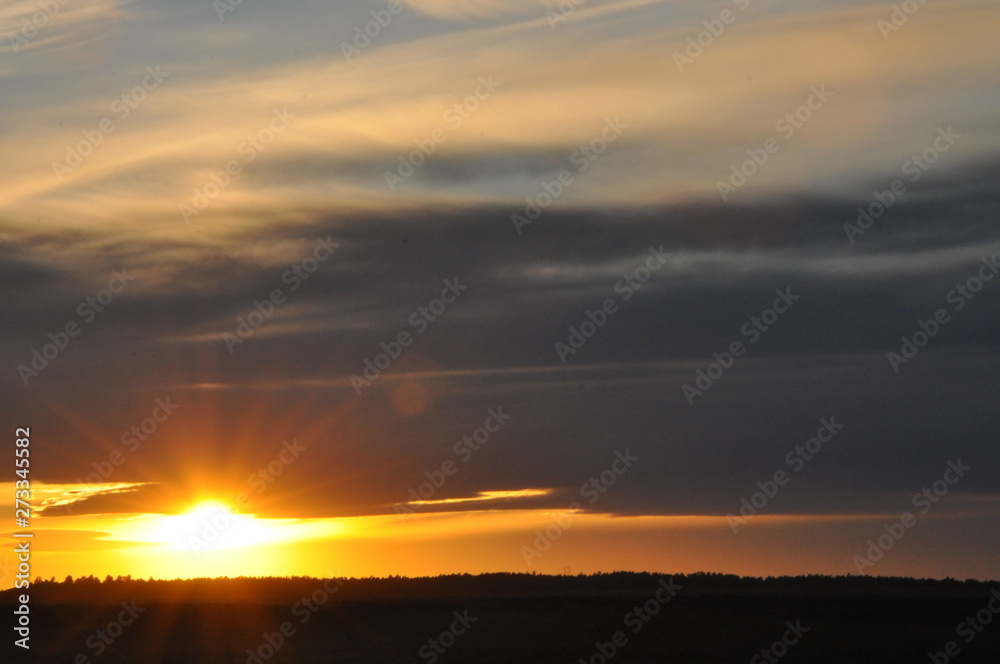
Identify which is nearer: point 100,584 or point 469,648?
point 469,648

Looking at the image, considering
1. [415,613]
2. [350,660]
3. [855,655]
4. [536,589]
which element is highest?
[536,589]

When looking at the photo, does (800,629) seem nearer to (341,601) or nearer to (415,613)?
(415,613)

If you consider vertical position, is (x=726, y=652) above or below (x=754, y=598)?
below

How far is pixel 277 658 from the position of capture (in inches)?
1791

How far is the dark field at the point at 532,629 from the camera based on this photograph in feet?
152

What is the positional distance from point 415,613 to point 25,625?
16512 millimetres

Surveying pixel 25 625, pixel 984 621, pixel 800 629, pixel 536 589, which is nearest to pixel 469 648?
pixel 800 629

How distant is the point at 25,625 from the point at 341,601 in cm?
1378

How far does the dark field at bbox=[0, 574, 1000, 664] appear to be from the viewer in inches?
1827

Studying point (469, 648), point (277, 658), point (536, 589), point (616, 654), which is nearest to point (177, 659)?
point (277, 658)

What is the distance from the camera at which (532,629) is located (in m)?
50.0

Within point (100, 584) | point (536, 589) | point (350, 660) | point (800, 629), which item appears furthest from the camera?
point (536, 589)

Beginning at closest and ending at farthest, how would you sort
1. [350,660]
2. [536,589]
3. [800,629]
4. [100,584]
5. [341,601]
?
[350,660]
[800,629]
[341,601]
[100,584]
[536,589]

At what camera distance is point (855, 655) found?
46719 millimetres
